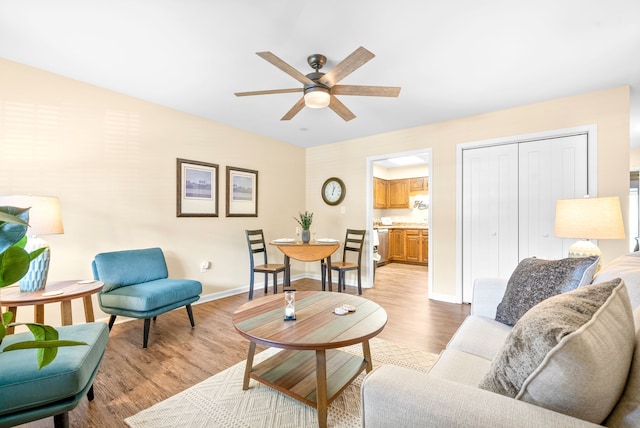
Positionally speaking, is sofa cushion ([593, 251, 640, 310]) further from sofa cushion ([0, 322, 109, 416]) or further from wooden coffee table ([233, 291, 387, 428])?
sofa cushion ([0, 322, 109, 416])

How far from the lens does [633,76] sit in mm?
2475

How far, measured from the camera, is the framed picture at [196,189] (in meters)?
3.38

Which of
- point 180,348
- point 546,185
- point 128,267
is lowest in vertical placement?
point 180,348

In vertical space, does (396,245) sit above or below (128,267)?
below

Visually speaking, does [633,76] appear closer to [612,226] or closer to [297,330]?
[612,226]

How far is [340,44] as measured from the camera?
80.3 inches

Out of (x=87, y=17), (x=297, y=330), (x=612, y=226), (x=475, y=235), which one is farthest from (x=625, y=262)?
(x=87, y=17)

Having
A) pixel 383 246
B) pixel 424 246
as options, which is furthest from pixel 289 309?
pixel 424 246

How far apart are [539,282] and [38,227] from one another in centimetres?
304

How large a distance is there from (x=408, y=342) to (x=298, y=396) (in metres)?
1.27

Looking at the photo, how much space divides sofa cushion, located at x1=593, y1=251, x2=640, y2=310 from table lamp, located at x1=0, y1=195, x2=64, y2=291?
3.09 meters

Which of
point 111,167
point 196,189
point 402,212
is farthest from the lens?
point 402,212

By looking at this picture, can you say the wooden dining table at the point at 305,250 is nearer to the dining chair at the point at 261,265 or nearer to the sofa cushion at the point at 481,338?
the dining chair at the point at 261,265

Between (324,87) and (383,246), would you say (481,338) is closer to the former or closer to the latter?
(324,87)
